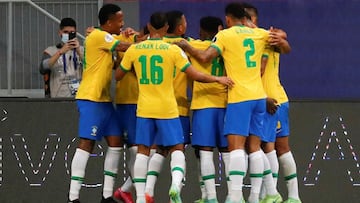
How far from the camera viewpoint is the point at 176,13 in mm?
15148

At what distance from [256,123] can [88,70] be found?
216 cm

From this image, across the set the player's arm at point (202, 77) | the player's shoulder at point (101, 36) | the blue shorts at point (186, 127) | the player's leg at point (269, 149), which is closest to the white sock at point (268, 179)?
the player's leg at point (269, 149)

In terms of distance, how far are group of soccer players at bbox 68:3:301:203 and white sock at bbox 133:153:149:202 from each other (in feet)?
0.04

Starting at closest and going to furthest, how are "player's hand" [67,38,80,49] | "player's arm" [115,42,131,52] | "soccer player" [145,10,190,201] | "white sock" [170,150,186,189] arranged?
1. "white sock" [170,150,186,189]
2. "soccer player" [145,10,190,201]
3. "player's arm" [115,42,131,52]
4. "player's hand" [67,38,80,49]

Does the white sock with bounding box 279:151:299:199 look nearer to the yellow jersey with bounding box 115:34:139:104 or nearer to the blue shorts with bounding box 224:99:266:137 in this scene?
the blue shorts with bounding box 224:99:266:137

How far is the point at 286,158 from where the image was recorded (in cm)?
1556

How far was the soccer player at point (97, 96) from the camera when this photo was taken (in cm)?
1529

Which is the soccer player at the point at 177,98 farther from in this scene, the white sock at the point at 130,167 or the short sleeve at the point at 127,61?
the white sock at the point at 130,167

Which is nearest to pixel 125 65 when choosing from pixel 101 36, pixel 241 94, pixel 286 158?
pixel 101 36

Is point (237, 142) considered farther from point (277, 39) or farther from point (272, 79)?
point (277, 39)

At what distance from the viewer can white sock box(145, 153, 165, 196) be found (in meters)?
14.9

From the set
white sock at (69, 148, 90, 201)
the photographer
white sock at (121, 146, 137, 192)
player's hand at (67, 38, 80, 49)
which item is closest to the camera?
white sock at (69, 148, 90, 201)

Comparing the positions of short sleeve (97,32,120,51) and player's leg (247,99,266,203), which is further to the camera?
short sleeve (97,32,120,51)

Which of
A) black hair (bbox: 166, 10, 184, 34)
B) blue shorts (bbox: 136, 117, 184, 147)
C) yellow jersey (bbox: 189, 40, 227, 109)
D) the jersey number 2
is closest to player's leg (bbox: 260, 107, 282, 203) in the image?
yellow jersey (bbox: 189, 40, 227, 109)
